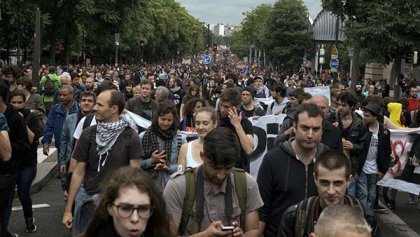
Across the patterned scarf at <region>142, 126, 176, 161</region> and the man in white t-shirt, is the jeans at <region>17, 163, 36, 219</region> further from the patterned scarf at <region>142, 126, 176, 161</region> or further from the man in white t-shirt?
the man in white t-shirt

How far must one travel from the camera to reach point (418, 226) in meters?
9.24

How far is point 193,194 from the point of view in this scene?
12.7 feet

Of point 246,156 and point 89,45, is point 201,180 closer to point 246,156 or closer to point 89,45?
point 246,156

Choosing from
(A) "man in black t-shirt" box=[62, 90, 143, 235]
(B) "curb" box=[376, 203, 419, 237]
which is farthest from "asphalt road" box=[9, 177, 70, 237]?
(B) "curb" box=[376, 203, 419, 237]

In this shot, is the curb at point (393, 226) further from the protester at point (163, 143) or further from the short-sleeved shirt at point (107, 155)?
the short-sleeved shirt at point (107, 155)

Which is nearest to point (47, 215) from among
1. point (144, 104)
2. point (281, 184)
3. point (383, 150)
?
point (144, 104)

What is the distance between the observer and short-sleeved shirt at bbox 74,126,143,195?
5625 millimetres

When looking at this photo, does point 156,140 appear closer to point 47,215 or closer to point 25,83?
point 47,215

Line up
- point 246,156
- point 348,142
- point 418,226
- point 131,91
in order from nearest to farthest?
point 246,156 → point 348,142 → point 418,226 → point 131,91

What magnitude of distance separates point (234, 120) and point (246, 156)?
33 centimetres

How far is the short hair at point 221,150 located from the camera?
375 centimetres

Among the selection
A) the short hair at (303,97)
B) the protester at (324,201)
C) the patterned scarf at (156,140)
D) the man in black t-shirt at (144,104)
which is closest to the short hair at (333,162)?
the protester at (324,201)

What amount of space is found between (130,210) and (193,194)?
2.84 ft

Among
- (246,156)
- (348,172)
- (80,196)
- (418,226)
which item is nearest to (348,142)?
(246,156)
